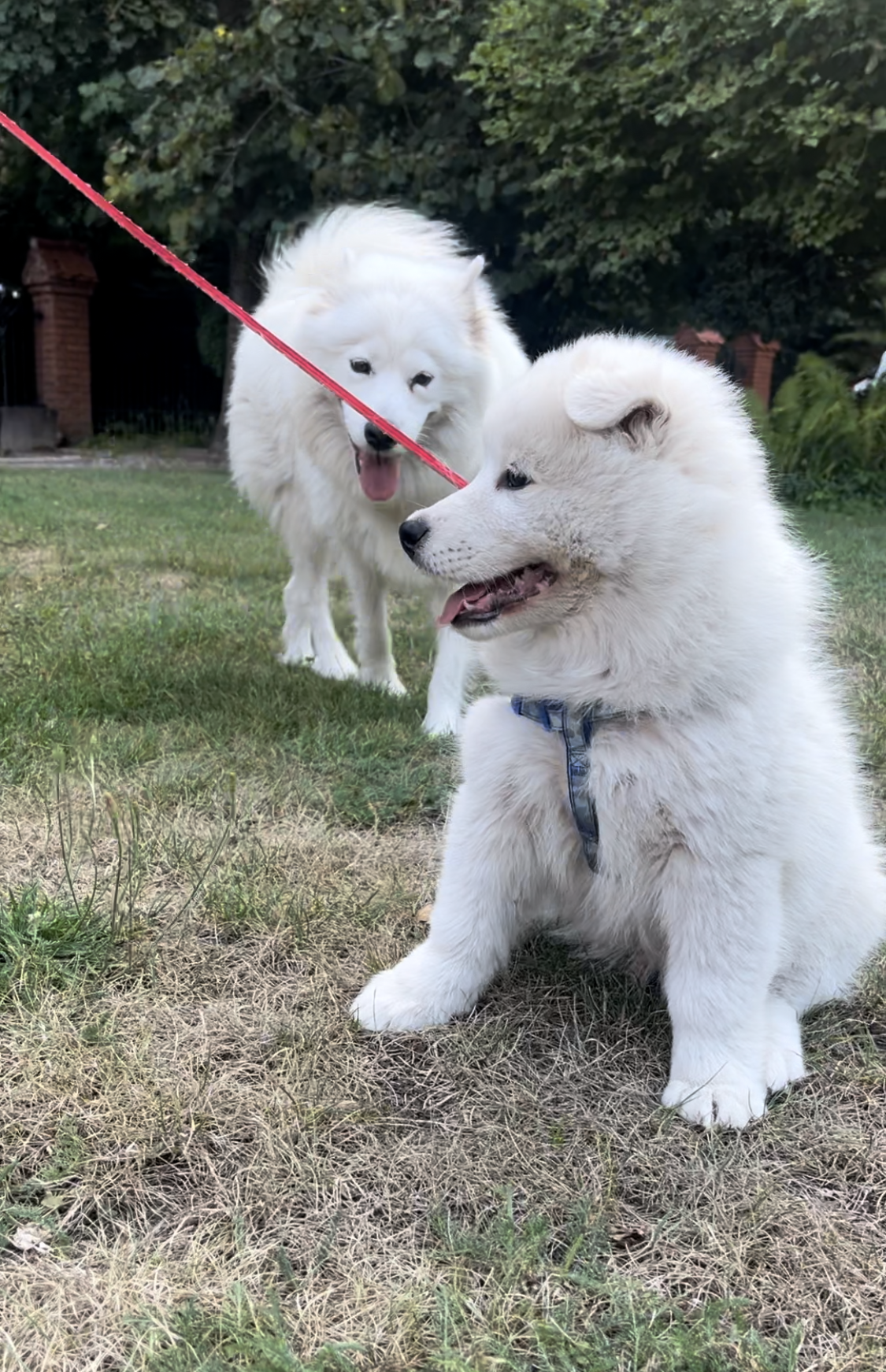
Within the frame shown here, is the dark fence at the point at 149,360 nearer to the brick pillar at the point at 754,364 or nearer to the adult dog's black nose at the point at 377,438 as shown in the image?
the brick pillar at the point at 754,364

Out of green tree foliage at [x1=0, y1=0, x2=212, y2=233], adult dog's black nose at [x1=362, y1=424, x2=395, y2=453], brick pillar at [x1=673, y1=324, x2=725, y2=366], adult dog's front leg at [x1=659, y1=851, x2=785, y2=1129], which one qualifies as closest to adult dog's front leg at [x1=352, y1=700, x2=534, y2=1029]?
adult dog's front leg at [x1=659, y1=851, x2=785, y2=1129]

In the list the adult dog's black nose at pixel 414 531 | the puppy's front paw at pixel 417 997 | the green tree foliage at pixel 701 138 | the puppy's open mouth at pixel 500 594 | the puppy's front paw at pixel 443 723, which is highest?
the green tree foliage at pixel 701 138

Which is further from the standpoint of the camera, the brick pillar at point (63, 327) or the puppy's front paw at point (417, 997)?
the brick pillar at point (63, 327)

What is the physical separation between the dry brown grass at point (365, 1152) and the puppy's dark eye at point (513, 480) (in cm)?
103

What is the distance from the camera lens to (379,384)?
4031 mm

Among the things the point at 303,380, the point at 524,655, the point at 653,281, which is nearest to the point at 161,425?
the point at 653,281

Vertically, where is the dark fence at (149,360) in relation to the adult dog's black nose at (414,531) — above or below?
below

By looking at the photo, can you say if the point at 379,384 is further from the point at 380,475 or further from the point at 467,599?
the point at 467,599

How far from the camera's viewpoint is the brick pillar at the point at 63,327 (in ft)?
60.4

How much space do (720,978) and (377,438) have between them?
261 centimetres

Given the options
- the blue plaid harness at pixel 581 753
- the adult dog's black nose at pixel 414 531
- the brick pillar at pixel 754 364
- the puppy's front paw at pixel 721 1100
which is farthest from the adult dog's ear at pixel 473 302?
the brick pillar at pixel 754 364

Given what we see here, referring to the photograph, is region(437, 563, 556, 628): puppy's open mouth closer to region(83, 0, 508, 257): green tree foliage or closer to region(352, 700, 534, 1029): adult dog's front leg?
region(352, 700, 534, 1029): adult dog's front leg

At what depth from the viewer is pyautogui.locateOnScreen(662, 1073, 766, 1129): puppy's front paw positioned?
1847 millimetres

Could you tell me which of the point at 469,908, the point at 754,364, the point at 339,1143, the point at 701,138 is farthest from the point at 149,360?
the point at 339,1143
